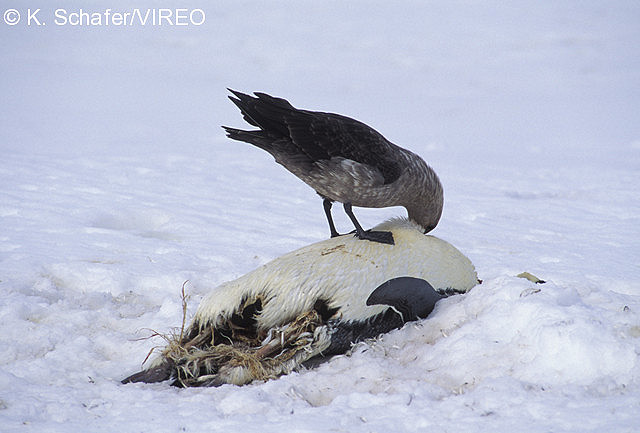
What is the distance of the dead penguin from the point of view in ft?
11.7

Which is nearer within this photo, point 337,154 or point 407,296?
point 407,296

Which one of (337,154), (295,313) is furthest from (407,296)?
(337,154)

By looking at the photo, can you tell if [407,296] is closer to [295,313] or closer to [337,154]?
[295,313]

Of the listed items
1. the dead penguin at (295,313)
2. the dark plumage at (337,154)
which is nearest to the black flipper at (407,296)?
the dead penguin at (295,313)

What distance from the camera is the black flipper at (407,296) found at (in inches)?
144

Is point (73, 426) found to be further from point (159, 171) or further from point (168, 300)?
point (159, 171)

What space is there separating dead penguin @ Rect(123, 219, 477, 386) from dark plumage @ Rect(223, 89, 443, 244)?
2.05ft

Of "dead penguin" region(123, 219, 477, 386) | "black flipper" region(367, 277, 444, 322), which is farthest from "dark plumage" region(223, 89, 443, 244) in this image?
"black flipper" region(367, 277, 444, 322)

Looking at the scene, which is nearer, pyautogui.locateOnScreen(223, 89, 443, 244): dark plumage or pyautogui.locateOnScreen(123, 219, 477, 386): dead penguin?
pyautogui.locateOnScreen(123, 219, 477, 386): dead penguin

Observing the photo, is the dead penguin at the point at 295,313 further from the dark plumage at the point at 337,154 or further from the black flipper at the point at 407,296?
the dark plumage at the point at 337,154

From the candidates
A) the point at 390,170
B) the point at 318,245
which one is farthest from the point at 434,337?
the point at 390,170

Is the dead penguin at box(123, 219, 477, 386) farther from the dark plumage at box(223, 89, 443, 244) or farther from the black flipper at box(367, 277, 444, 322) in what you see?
the dark plumage at box(223, 89, 443, 244)

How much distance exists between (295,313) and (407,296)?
68cm

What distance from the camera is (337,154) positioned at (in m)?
4.46
